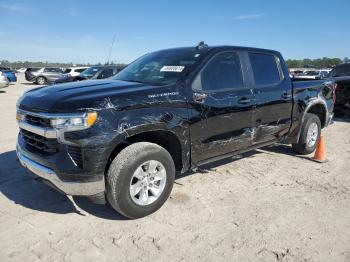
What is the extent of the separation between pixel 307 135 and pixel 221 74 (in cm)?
260

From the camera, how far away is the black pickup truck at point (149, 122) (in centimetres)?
332

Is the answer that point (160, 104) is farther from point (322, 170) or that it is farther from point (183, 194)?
point (322, 170)

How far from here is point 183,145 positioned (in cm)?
402

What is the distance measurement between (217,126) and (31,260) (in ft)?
8.33

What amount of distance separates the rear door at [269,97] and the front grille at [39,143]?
9.12ft

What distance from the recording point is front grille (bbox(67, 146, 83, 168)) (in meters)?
3.29

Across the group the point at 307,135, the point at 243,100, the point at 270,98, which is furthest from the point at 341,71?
the point at 243,100

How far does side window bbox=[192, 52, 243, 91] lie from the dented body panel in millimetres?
67

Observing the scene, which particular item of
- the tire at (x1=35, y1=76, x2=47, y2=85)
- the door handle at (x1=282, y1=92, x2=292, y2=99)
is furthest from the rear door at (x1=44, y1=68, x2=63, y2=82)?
the door handle at (x1=282, y1=92, x2=292, y2=99)

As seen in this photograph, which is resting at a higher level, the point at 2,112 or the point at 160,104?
the point at 160,104

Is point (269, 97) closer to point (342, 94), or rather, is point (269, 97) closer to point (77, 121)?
point (77, 121)

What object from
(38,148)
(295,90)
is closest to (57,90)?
(38,148)

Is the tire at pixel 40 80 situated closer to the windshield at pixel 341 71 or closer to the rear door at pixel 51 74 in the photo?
the rear door at pixel 51 74

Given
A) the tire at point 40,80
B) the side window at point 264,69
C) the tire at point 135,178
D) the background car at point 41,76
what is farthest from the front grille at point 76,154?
the tire at point 40,80
